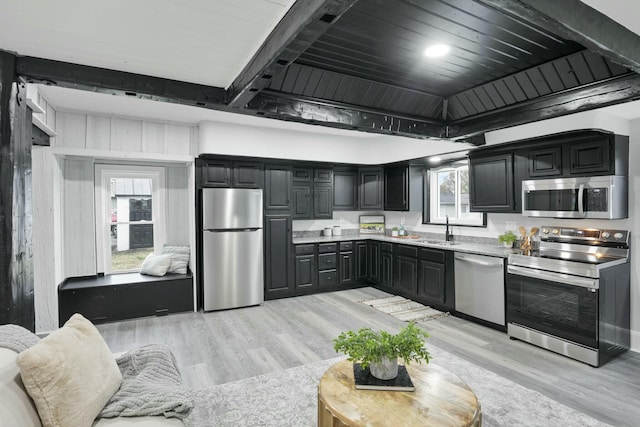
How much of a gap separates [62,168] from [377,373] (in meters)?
4.57

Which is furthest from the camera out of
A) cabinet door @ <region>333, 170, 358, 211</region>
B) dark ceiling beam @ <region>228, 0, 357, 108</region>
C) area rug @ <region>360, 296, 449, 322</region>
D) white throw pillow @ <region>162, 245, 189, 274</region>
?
cabinet door @ <region>333, 170, 358, 211</region>

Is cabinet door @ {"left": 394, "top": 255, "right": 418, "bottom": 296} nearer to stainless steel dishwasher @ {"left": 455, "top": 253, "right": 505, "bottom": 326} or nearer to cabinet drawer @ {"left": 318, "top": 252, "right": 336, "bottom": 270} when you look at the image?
stainless steel dishwasher @ {"left": 455, "top": 253, "right": 505, "bottom": 326}

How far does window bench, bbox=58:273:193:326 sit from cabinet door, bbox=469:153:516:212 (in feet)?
13.4

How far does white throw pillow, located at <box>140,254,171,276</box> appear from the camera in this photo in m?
4.55

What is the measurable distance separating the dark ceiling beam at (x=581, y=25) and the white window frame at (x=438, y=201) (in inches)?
121

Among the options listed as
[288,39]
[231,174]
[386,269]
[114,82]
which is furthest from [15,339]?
[386,269]

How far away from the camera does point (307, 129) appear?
16.8 feet

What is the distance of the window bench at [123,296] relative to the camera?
403cm

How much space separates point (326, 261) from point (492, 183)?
2790 mm

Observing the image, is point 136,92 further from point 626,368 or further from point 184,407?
point 626,368

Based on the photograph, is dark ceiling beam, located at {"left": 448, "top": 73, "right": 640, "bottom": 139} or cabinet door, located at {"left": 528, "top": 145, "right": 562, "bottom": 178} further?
cabinet door, located at {"left": 528, "top": 145, "right": 562, "bottom": 178}

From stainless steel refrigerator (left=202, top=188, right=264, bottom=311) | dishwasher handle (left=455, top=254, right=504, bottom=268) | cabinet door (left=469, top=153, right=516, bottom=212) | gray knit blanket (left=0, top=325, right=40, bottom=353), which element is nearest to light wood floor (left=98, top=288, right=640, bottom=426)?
Result: stainless steel refrigerator (left=202, top=188, right=264, bottom=311)

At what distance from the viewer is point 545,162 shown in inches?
146

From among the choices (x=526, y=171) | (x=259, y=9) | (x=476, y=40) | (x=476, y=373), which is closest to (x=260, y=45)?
(x=259, y=9)
